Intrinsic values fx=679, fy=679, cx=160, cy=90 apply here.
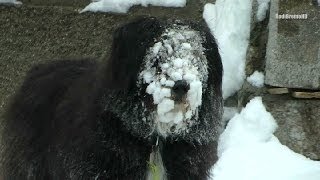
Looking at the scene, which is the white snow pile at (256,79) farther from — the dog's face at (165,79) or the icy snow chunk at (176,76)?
the icy snow chunk at (176,76)

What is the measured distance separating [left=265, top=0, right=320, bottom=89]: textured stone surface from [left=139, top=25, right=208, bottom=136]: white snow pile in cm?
197

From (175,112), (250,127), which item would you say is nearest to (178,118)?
(175,112)

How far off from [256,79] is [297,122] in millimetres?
427

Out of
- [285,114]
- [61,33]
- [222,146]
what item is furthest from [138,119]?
[61,33]

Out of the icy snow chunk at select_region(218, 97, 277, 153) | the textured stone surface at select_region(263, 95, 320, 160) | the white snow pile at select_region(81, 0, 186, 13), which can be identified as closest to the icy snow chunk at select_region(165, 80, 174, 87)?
the icy snow chunk at select_region(218, 97, 277, 153)

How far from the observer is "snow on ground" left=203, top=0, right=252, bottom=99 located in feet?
16.2

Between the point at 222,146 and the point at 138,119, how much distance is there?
69.7 inches

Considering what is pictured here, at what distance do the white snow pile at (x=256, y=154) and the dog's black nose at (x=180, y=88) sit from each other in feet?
4.90

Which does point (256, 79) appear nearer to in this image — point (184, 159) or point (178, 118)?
point (184, 159)

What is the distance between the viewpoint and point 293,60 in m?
4.73

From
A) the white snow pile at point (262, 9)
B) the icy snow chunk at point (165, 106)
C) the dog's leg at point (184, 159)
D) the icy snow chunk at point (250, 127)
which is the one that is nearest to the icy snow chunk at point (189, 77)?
the icy snow chunk at point (165, 106)

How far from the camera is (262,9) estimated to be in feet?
16.4

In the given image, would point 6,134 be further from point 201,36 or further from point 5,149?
point 201,36

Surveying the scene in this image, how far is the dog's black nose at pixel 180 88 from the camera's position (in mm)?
2682
